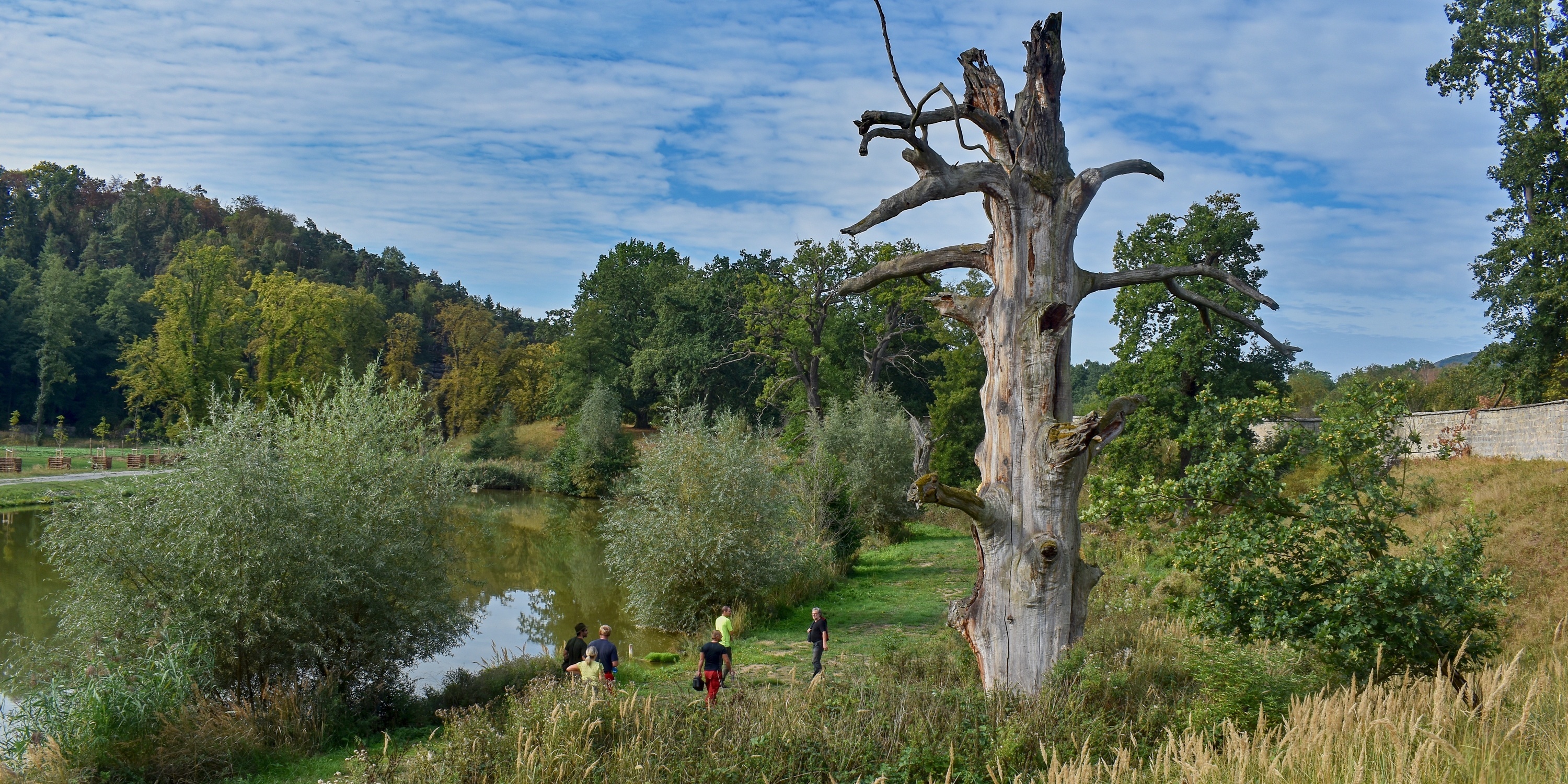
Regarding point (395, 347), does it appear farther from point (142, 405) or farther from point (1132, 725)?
point (1132, 725)

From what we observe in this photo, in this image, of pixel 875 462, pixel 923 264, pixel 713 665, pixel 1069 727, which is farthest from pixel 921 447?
pixel 875 462

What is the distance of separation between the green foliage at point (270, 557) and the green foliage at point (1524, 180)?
2719cm

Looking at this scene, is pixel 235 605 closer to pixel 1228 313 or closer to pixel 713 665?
pixel 713 665

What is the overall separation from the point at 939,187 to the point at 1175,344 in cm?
2123

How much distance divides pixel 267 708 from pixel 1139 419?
2249 centimetres

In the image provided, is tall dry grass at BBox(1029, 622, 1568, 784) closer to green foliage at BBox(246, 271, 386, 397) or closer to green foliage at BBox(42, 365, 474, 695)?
green foliage at BBox(42, 365, 474, 695)

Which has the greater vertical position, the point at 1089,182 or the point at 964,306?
the point at 1089,182

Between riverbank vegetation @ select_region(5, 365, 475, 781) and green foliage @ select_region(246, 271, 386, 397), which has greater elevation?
green foliage @ select_region(246, 271, 386, 397)

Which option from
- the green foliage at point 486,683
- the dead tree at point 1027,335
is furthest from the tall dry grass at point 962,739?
the green foliage at point 486,683

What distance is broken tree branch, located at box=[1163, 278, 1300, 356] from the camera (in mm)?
7309

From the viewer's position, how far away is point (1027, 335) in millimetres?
7297

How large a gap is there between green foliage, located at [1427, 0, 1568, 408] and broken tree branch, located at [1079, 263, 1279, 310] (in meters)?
21.4

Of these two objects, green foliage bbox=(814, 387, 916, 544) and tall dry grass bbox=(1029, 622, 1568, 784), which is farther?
green foliage bbox=(814, 387, 916, 544)

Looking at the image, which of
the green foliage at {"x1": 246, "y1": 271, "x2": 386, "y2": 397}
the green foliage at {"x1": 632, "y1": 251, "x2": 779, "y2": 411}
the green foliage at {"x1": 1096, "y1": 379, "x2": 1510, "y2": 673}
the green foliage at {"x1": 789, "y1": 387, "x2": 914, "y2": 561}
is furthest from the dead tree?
the green foliage at {"x1": 246, "y1": 271, "x2": 386, "y2": 397}
